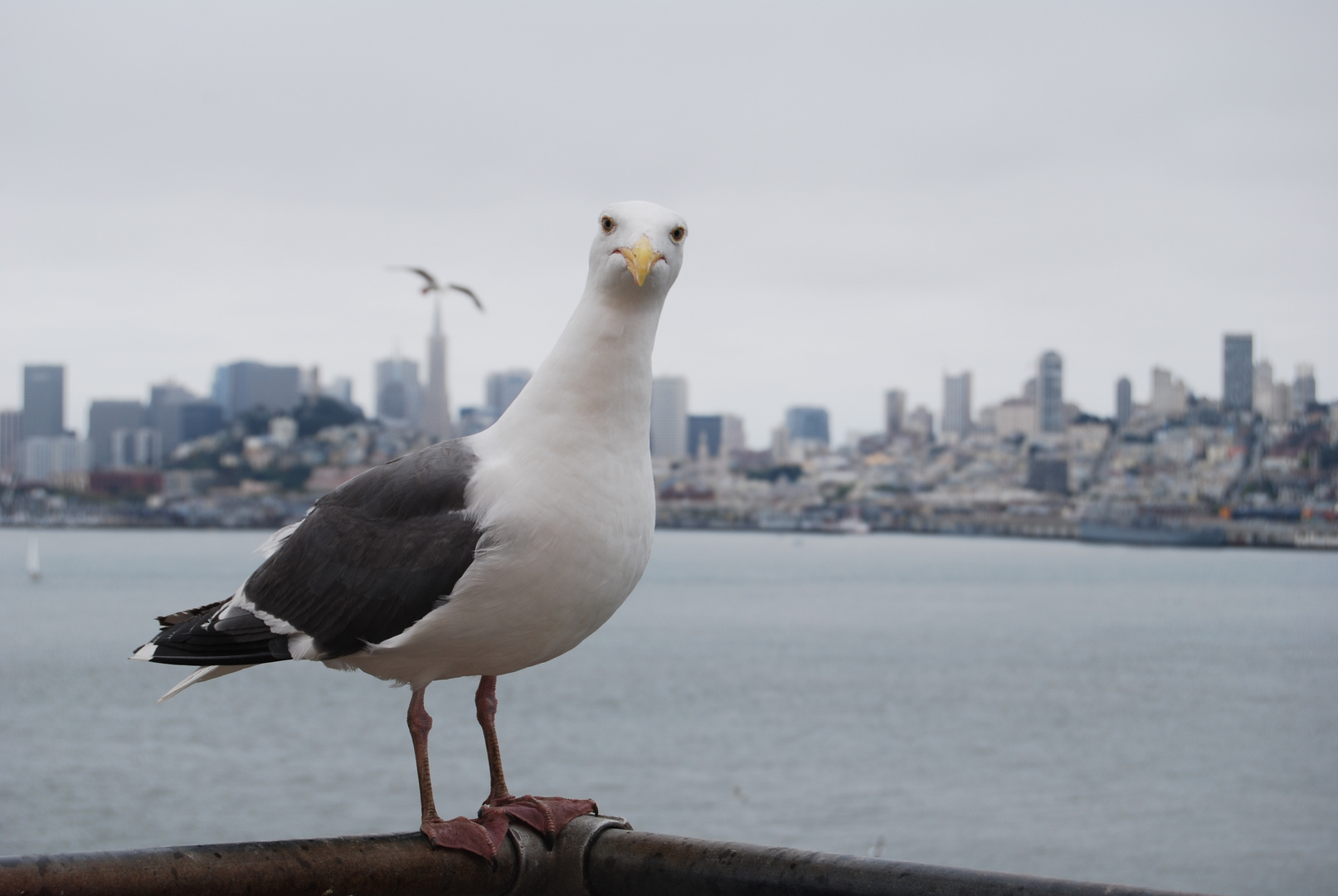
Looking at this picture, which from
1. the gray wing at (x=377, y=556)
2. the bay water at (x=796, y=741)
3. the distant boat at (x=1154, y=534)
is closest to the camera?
the gray wing at (x=377, y=556)

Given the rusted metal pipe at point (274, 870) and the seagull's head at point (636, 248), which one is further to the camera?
the seagull's head at point (636, 248)

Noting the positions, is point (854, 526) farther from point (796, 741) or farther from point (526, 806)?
point (526, 806)

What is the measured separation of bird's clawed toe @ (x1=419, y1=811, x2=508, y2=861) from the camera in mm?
2527

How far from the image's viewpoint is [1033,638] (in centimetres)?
6731

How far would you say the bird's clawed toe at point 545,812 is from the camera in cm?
272

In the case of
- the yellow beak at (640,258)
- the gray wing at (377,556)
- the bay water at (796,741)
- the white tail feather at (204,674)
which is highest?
the yellow beak at (640,258)

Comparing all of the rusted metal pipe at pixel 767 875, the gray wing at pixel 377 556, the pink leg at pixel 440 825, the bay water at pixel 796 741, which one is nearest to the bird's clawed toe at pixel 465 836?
the pink leg at pixel 440 825

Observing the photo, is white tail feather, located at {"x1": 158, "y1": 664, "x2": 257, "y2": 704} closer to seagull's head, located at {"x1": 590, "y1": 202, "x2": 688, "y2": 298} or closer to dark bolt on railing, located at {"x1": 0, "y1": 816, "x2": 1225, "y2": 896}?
dark bolt on railing, located at {"x1": 0, "y1": 816, "x2": 1225, "y2": 896}

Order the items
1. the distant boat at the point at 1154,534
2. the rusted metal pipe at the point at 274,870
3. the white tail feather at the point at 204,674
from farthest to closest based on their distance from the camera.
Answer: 1. the distant boat at the point at 1154,534
2. the white tail feather at the point at 204,674
3. the rusted metal pipe at the point at 274,870

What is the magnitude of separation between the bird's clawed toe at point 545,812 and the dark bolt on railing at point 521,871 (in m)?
0.02

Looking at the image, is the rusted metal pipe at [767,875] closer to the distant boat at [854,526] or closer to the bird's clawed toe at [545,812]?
the bird's clawed toe at [545,812]

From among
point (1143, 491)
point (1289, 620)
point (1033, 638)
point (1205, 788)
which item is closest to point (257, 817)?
point (1205, 788)

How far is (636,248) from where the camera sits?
8.14 feet

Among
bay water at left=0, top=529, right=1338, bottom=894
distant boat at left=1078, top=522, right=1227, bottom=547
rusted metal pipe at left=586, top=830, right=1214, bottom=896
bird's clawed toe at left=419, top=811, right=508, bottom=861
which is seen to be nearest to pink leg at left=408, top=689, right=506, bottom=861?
bird's clawed toe at left=419, top=811, right=508, bottom=861
